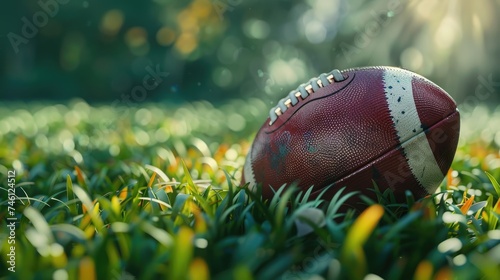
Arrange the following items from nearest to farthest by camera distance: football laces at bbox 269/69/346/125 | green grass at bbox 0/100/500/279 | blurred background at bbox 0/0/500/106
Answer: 1. green grass at bbox 0/100/500/279
2. football laces at bbox 269/69/346/125
3. blurred background at bbox 0/0/500/106

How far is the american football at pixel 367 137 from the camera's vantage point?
→ 9.06ft

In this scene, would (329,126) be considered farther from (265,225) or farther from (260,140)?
(265,225)

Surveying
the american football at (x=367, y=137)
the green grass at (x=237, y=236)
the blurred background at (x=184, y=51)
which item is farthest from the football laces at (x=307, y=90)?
the blurred background at (x=184, y=51)

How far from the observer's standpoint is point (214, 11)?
60.2ft

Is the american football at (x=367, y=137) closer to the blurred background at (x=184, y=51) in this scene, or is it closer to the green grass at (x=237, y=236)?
the green grass at (x=237, y=236)

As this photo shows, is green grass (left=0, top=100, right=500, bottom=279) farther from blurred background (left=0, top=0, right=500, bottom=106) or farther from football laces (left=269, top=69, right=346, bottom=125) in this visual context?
blurred background (left=0, top=0, right=500, bottom=106)

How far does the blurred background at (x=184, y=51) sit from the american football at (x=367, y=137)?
10393 mm

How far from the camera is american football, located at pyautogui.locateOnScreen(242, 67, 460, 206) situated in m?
2.76

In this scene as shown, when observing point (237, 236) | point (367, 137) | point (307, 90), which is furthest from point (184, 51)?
point (237, 236)

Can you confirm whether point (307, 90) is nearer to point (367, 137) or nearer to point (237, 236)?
point (367, 137)

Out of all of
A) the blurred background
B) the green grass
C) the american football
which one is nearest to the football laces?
the american football

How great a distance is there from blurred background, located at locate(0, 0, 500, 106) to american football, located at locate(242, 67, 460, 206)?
10393mm

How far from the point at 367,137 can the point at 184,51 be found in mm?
17433

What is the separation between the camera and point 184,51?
65.0ft
